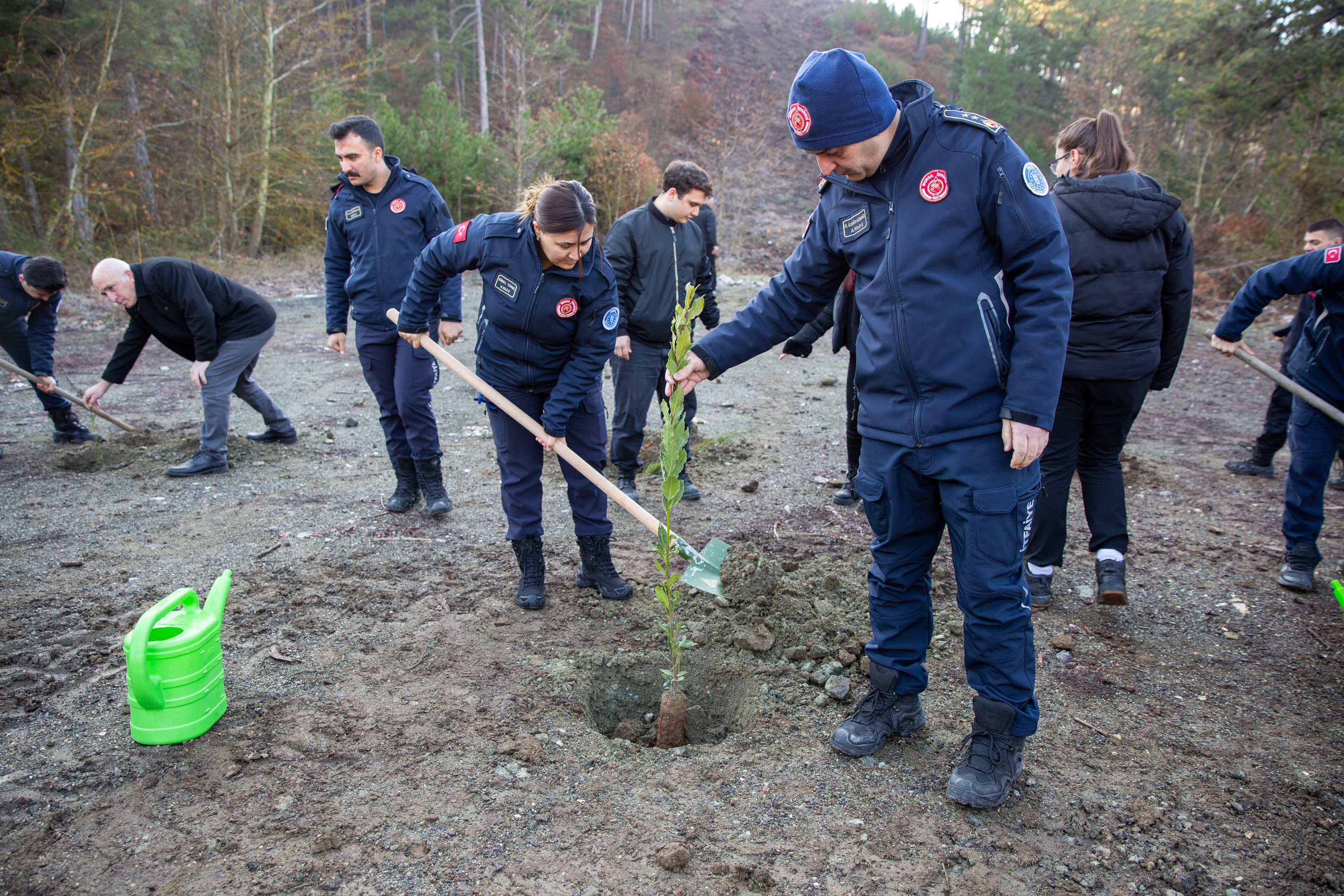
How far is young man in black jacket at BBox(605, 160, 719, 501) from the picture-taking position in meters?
4.62

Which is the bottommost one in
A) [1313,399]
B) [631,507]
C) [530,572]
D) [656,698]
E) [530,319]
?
[656,698]

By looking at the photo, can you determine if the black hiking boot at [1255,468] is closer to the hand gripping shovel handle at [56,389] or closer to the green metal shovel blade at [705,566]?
the green metal shovel blade at [705,566]

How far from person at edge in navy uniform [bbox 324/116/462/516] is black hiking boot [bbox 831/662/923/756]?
2.91 m

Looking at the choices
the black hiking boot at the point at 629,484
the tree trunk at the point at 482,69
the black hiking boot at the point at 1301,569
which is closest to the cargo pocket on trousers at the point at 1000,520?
the black hiking boot at the point at 1301,569

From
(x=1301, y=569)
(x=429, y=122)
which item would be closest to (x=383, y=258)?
(x=1301, y=569)

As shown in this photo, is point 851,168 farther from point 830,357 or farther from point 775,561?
point 830,357

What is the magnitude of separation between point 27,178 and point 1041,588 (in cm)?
→ 1628

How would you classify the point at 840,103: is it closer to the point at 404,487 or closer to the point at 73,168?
the point at 404,487

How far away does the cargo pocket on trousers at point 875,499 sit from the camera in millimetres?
2420

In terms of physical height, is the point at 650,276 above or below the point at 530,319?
above

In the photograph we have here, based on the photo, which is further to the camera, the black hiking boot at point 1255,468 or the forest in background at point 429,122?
the forest in background at point 429,122

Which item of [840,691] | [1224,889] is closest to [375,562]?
[840,691]

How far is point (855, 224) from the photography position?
2.33 m

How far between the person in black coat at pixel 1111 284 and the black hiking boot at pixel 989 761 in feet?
4.08
